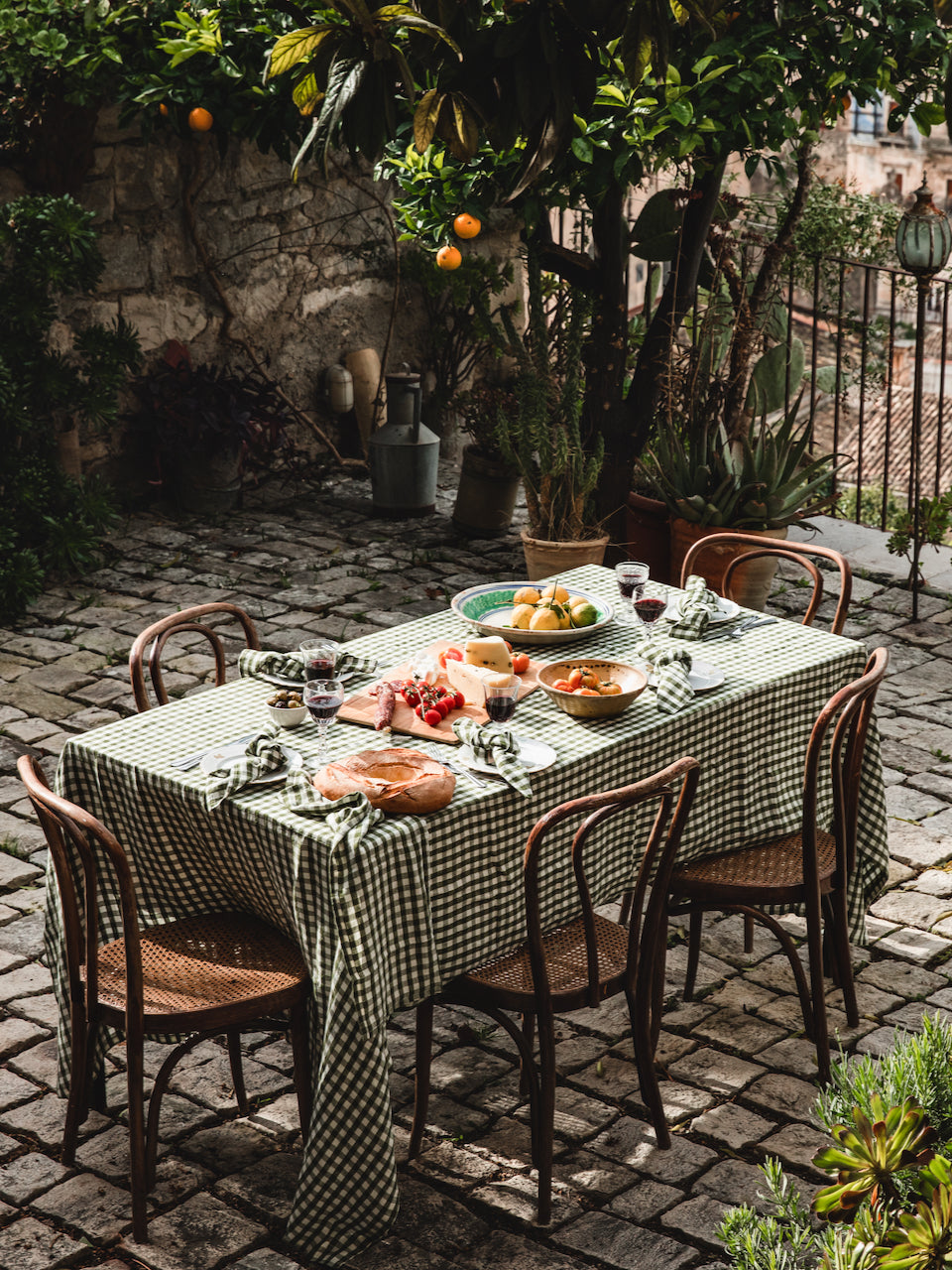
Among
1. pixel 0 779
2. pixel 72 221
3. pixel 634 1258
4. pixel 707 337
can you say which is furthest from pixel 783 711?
pixel 72 221

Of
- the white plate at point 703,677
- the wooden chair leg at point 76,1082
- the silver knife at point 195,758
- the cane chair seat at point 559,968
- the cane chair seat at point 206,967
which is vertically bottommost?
the wooden chair leg at point 76,1082

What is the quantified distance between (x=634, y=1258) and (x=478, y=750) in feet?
3.60

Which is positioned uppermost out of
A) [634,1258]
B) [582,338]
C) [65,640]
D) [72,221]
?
[72,221]

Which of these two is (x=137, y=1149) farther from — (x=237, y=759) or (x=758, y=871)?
(x=758, y=871)

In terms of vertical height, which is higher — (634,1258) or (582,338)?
(582,338)

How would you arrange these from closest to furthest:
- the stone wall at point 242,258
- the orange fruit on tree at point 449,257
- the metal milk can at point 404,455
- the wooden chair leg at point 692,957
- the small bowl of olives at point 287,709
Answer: the small bowl of olives at point 287,709 → the wooden chair leg at point 692,957 → the orange fruit on tree at point 449,257 → the stone wall at point 242,258 → the metal milk can at point 404,455

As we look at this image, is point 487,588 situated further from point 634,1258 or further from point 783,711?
point 634,1258

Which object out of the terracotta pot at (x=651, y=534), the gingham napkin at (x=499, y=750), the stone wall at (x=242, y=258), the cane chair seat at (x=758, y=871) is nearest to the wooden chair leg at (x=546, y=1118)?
the gingham napkin at (x=499, y=750)

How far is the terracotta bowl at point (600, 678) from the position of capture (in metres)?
3.51

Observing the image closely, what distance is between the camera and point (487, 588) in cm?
429

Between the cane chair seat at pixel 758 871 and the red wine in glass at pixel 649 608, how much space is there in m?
0.65

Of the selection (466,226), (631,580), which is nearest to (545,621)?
(631,580)

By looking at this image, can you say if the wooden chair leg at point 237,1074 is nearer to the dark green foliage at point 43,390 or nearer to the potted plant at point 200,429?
the dark green foliage at point 43,390

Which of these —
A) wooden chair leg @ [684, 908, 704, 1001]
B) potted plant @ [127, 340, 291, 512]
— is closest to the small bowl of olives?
wooden chair leg @ [684, 908, 704, 1001]
